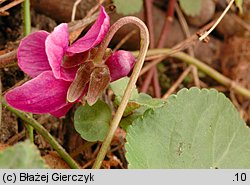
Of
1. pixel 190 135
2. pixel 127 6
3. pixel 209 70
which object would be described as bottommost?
pixel 209 70

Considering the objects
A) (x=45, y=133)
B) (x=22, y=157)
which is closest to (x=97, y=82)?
(x=45, y=133)

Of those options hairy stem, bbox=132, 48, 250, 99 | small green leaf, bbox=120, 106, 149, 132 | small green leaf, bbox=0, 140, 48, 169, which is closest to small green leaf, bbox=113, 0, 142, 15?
hairy stem, bbox=132, 48, 250, 99

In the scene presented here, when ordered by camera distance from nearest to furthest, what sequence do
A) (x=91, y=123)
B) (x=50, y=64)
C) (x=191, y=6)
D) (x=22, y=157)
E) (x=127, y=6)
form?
1. (x=22, y=157)
2. (x=50, y=64)
3. (x=91, y=123)
4. (x=127, y=6)
5. (x=191, y=6)

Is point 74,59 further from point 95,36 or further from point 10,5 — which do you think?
point 10,5

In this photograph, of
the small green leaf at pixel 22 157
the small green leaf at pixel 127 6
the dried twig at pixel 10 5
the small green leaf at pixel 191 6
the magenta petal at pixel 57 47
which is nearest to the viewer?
the small green leaf at pixel 22 157

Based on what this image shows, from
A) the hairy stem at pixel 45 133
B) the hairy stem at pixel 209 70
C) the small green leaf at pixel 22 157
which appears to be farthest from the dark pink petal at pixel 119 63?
the hairy stem at pixel 209 70

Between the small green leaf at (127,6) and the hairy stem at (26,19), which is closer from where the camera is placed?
the hairy stem at (26,19)

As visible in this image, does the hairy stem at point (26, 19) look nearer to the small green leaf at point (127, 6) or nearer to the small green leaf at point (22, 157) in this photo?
the small green leaf at point (127, 6)
